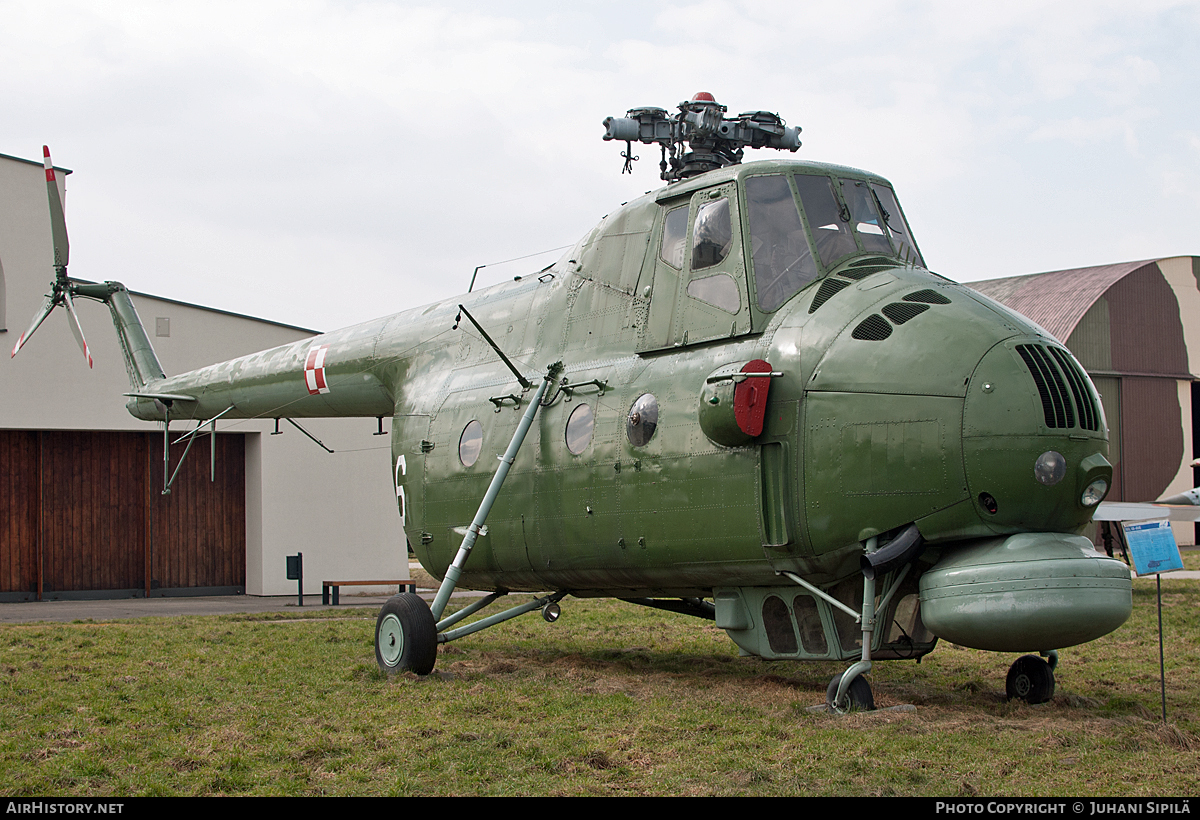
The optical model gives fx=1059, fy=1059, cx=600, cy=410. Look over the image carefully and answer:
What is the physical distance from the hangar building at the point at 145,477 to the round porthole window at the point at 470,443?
14.4m

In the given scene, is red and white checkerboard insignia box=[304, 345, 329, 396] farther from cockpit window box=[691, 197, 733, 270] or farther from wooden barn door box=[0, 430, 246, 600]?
wooden barn door box=[0, 430, 246, 600]

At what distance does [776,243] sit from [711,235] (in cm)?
68

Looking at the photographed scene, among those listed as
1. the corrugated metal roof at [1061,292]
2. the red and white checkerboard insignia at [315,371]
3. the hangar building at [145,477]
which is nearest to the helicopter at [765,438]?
the red and white checkerboard insignia at [315,371]

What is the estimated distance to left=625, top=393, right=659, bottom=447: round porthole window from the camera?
9977 millimetres

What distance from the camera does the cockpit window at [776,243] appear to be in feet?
31.0

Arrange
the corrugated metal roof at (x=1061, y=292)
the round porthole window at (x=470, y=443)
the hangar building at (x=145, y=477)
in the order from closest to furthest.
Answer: the round porthole window at (x=470, y=443)
the hangar building at (x=145, y=477)
the corrugated metal roof at (x=1061, y=292)

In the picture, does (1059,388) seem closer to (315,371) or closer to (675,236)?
(675,236)

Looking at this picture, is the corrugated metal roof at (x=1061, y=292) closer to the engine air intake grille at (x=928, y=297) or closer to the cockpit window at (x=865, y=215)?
the cockpit window at (x=865, y=215)

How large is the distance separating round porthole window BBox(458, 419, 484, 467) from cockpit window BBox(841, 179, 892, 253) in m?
4.79

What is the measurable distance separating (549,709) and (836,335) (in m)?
4.10

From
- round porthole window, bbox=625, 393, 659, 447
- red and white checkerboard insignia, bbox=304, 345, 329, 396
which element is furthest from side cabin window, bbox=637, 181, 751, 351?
red and white checkerboard insignia, bbox=304, 345, 329, 396

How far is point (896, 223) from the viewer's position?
1036 centimetres

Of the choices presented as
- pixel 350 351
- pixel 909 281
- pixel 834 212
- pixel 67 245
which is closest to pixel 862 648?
pixel 909 281

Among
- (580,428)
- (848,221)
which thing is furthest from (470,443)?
(848,221)
